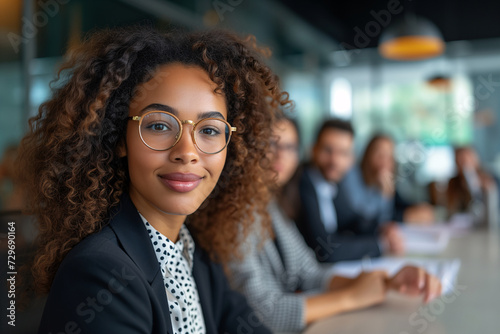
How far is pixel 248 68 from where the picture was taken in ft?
3.52

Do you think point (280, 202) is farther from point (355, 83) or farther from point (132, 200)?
point (355, 83)

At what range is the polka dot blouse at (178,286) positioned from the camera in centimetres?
101

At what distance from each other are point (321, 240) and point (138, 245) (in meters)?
1.75

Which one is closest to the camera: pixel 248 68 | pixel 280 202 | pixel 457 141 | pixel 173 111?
pixel 173 111

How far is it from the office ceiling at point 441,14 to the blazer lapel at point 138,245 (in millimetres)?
6998

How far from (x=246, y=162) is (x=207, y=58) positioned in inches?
13.3

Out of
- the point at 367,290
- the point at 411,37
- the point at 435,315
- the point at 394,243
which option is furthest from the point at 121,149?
the point at 411,37

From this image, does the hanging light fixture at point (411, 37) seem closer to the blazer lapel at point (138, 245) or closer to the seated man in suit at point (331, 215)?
the seated man in suit at point (331, 215)

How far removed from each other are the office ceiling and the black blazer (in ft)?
23.1

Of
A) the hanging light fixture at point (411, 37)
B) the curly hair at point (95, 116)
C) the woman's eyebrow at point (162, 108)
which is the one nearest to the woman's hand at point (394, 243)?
the curly hair at point (95, 116)

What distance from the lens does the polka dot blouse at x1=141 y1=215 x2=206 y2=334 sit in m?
1.01

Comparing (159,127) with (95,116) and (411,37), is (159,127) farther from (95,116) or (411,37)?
(411,37)

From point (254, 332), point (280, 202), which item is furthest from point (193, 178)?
point (280, 202)

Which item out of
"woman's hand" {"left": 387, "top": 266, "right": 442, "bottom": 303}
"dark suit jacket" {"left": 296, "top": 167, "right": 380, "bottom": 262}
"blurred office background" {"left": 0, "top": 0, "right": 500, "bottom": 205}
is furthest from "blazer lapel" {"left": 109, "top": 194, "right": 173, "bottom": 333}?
"blurred office background" {"left": 0, "top": 0, "right": 500, "bottom": 205}
